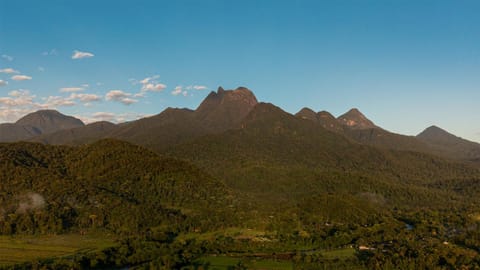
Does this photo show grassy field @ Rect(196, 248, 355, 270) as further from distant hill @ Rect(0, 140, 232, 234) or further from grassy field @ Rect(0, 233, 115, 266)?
distant hill @ Rect(0, 140, 232, 234)

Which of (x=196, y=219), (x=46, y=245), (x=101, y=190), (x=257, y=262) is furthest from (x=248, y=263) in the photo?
(x=101, y=190)

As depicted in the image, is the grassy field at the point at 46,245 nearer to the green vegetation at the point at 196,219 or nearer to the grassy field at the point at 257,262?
the green vegetation at the point at 196,219

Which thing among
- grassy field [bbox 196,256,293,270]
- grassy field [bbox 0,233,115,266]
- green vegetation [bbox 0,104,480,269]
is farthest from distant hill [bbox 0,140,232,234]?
grassy field [bbox 196,256,293,270]

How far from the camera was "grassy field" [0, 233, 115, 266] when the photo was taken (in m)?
92.6

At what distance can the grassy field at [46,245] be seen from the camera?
92.6 meters

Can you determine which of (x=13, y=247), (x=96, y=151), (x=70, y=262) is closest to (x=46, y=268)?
(x=70, y=262)

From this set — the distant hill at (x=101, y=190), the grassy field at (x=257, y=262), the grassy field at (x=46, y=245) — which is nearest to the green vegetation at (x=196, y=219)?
the grassy field at (x=257, y=262)

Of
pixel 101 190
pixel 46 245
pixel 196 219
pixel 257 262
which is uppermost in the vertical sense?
pixel 101 190

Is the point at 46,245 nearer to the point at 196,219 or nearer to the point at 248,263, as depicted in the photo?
the point at 196,219

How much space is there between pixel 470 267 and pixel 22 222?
109 m

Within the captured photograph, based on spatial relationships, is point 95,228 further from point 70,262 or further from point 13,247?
point 70,262

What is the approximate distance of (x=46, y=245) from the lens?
10288 centimetres

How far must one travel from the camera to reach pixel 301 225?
449 feet

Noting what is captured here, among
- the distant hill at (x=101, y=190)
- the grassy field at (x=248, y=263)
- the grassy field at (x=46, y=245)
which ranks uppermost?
the distant hill at (x=101, y=190)
